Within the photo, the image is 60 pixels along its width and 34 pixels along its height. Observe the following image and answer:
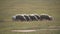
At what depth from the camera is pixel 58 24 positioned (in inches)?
82.6

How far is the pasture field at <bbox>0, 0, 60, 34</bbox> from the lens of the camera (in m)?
2.03

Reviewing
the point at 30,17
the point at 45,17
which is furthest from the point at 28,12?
the point at 45,17

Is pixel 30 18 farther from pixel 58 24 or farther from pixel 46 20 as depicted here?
pixel 58 24

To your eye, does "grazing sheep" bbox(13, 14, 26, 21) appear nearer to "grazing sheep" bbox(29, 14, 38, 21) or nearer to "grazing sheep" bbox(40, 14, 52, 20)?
"grazing sheep" bbox(29, 14, 38, 21)

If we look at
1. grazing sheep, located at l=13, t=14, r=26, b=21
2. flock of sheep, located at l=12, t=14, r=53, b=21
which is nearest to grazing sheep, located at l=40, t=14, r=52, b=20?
flock of sheep, located at l=12, t=14, r=53, b=21

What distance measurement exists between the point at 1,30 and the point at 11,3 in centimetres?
37

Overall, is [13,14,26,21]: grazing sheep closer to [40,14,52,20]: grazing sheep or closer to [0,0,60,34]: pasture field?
[0,0,60,34]: pasture field

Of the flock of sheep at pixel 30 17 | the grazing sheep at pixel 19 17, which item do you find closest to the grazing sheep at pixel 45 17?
the flock of sheep at pixel 30 17

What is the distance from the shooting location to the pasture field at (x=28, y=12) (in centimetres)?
203

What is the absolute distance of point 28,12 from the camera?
2.06 metres

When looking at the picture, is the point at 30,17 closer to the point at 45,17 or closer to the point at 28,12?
the point at 28,12

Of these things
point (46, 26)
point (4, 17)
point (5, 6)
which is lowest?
point (46, 26)

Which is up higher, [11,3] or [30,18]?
[11,3]

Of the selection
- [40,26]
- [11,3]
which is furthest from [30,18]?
[11,3]
